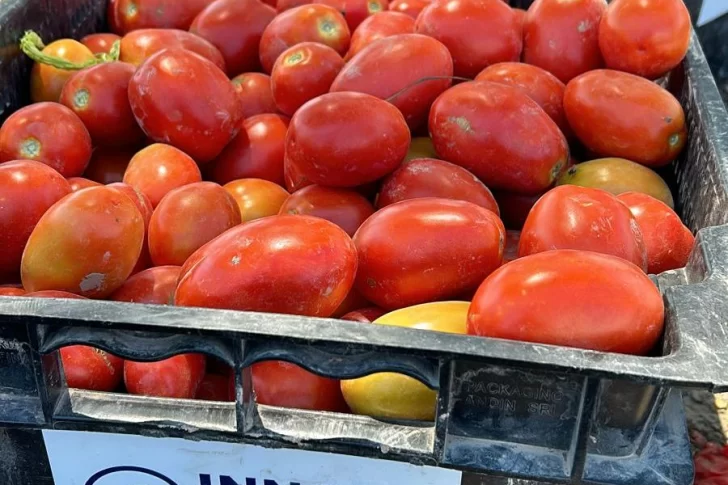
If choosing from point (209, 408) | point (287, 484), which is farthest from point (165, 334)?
point (287, 484)

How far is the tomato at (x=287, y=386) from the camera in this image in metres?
0.99

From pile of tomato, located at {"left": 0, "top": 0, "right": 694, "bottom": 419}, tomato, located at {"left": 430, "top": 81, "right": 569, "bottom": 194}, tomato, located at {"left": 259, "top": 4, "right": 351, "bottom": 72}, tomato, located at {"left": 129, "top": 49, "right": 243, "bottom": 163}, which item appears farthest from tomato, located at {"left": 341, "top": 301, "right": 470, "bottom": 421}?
tomato, located at {"left": 259, "top": 4, "right": 351, "bottom": 72}

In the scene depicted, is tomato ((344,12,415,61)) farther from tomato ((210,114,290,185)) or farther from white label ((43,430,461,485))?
white label ((43,430,461,485))

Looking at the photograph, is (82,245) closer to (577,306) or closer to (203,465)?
(203,465)

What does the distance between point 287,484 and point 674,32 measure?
4.02 feet

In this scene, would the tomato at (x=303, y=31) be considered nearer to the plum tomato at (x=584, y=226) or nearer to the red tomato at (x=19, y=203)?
the red tomato at (x=19, y=203)

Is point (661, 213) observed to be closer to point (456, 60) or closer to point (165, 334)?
Answer: point (456, 60)

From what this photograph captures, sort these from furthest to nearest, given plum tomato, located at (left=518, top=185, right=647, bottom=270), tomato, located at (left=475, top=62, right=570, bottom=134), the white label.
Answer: tomato, located at (left=475, top=62, right=570, bottom=134) < plum tomato, located at (left=518, top=185, right=647, bottom=270) < the white label

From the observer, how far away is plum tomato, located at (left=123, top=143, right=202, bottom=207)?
4.59ft

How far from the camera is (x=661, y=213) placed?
1.22m

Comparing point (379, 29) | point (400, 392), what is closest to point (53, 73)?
point (379, 29)

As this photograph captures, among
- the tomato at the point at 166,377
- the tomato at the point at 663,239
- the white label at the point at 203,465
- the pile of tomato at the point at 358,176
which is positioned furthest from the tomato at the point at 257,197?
the tomato at the point at 663,239

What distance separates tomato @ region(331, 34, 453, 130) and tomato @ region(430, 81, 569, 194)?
98 millimetres

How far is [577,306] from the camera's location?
852 millimetres
